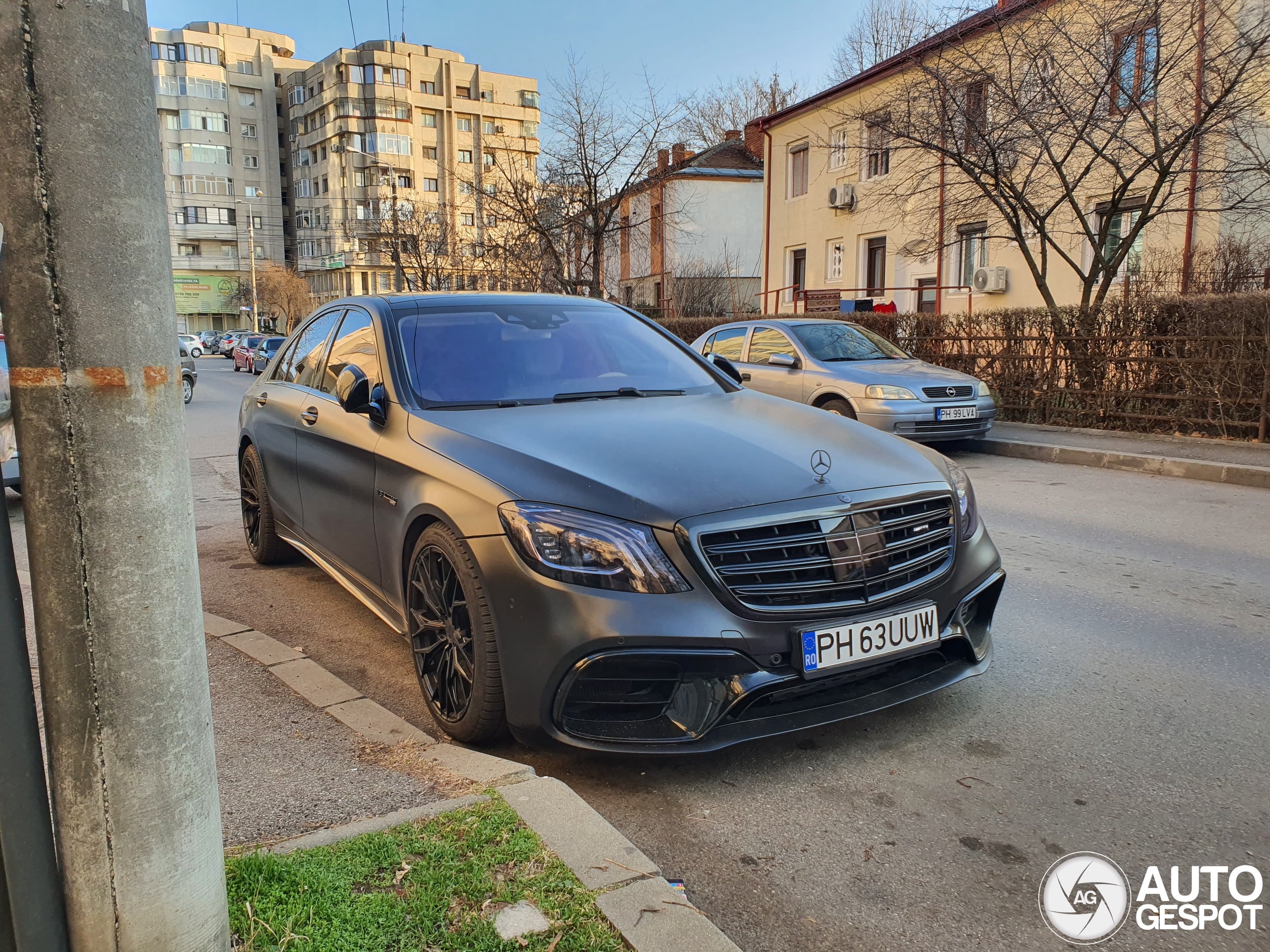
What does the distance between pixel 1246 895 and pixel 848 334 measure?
9.97m

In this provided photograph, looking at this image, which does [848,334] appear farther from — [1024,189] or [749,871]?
[749,871]

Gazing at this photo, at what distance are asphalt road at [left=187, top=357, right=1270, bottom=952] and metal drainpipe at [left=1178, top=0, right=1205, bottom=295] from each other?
1050cm

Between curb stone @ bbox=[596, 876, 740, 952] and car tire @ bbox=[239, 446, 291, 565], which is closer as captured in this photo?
curb stone @ bbox=[596, 876, 740, 952]

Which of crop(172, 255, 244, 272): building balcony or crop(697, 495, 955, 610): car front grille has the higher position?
crop(172, 255, 244, 272): building balcony

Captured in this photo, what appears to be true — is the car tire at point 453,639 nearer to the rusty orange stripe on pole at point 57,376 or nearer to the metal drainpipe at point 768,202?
the rusty orange stripe on pole at point 57,376

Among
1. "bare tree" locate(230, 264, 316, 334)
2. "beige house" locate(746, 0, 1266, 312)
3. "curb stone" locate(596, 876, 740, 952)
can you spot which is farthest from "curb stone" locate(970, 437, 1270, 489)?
"bare tree" locate(230, 264, 316, 334)

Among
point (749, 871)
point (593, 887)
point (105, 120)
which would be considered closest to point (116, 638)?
point (105, 120)

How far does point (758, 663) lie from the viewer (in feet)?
9.62

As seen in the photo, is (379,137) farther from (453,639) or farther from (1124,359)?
(453,639)

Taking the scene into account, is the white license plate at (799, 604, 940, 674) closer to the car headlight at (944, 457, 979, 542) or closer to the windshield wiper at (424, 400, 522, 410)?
the car headlight at (944, 457, 979, 542)

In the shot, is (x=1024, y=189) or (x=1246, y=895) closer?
(x=1246, y=895)

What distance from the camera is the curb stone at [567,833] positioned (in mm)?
2203

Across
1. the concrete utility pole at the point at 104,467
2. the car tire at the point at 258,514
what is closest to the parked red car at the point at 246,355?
the car tire at the point at 258,514

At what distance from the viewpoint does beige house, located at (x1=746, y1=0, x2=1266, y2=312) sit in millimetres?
14172
